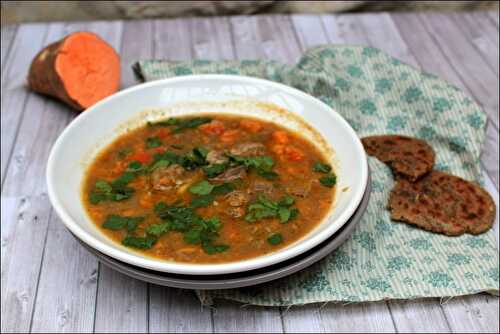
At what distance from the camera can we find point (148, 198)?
10.3 ft

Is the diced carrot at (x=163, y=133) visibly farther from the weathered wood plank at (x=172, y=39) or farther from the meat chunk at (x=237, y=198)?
the weathered wood plank at (x=172, y=39)

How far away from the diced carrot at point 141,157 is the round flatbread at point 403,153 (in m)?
1.21

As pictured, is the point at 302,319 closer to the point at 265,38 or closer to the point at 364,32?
the point at 265,38

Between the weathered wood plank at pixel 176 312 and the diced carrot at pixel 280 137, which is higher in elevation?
the diced carrot at pixel 280 137

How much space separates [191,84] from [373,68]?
45.9 inches

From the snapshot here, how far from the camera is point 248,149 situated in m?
3.42

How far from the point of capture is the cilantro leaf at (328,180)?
3.21 metres

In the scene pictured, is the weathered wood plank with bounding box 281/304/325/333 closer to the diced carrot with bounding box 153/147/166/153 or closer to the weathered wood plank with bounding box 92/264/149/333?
the weathered wood plank with bounding box 92/264/149/333

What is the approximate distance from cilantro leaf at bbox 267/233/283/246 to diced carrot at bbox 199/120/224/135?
3.03 ft

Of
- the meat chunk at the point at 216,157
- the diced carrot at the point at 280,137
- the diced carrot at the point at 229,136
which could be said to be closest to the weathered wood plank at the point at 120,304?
the meat chunk at the point at 216,157

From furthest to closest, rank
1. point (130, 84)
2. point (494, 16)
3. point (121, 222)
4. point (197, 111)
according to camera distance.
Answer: point (494, 16) < point (130, 84) < point (197, 111) < point (121, 222)

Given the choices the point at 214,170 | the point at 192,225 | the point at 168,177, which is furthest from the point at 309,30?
the point at 192,225

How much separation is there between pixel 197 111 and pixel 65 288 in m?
1.22

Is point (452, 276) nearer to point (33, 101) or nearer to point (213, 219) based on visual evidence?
point (213, 219)
